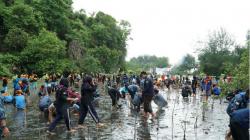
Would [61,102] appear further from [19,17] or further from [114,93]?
[19,17]

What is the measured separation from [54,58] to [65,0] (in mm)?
14876

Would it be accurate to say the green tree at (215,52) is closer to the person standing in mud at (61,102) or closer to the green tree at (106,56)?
the green tree at (106,56)

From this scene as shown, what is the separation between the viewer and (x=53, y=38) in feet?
152

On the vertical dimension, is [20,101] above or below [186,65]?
below

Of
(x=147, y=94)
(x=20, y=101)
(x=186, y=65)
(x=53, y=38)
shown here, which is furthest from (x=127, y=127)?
(x=186, y=65)

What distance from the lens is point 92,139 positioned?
38.2 feet

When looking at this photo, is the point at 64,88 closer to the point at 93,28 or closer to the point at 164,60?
the point at 93,28

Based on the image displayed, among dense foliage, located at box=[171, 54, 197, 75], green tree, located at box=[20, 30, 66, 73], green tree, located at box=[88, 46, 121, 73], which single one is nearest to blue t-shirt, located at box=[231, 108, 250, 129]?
green tree, located at box=[20, 30, 66, 73]

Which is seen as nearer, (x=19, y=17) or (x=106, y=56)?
(x=19, y=17)

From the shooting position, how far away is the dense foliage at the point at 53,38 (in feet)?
151

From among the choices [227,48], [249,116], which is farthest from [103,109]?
[227,48]

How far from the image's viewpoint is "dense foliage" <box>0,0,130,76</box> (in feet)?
151

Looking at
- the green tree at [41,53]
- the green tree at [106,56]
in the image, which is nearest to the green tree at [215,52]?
the green tree at [106,56]

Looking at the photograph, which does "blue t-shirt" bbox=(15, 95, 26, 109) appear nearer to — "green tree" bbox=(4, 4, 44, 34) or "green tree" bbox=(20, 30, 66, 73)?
"green tree" bbox=(20, 30, 66, 73)
